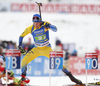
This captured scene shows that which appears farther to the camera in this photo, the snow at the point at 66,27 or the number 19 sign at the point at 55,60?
the snow at the point at 66,27

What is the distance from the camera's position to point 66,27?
71.6 ft

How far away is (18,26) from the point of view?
21938 millimetres

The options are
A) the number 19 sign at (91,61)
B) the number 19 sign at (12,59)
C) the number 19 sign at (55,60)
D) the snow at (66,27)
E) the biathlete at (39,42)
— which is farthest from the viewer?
the snow at (66,27)

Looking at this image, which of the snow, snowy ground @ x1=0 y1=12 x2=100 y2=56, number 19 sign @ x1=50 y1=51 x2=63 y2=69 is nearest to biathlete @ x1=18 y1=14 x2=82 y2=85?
number 19 sign @ x1=50 y1=51 x2=63 y2=69

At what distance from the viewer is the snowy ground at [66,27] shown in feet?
64.8

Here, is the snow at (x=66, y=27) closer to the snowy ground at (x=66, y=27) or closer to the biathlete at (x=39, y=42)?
the snowy ground at (x=66, y=27)

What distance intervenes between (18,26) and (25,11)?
390 cm

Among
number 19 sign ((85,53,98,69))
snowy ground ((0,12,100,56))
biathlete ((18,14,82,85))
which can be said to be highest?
snowy ground ((0,12,100,56))

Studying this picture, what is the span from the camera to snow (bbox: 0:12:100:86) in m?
19.7

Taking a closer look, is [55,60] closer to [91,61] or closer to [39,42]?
[91,61]

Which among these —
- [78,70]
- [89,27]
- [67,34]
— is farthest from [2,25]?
[78,70]

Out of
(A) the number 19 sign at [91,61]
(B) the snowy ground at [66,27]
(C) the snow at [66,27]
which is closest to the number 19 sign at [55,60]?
(A) the number 19 sign at [91,61]

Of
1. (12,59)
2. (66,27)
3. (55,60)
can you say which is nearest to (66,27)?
(66,27)

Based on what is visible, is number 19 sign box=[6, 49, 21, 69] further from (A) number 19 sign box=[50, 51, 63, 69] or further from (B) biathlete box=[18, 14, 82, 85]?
(B) biathlete box=[18, 14, 82, 85]
